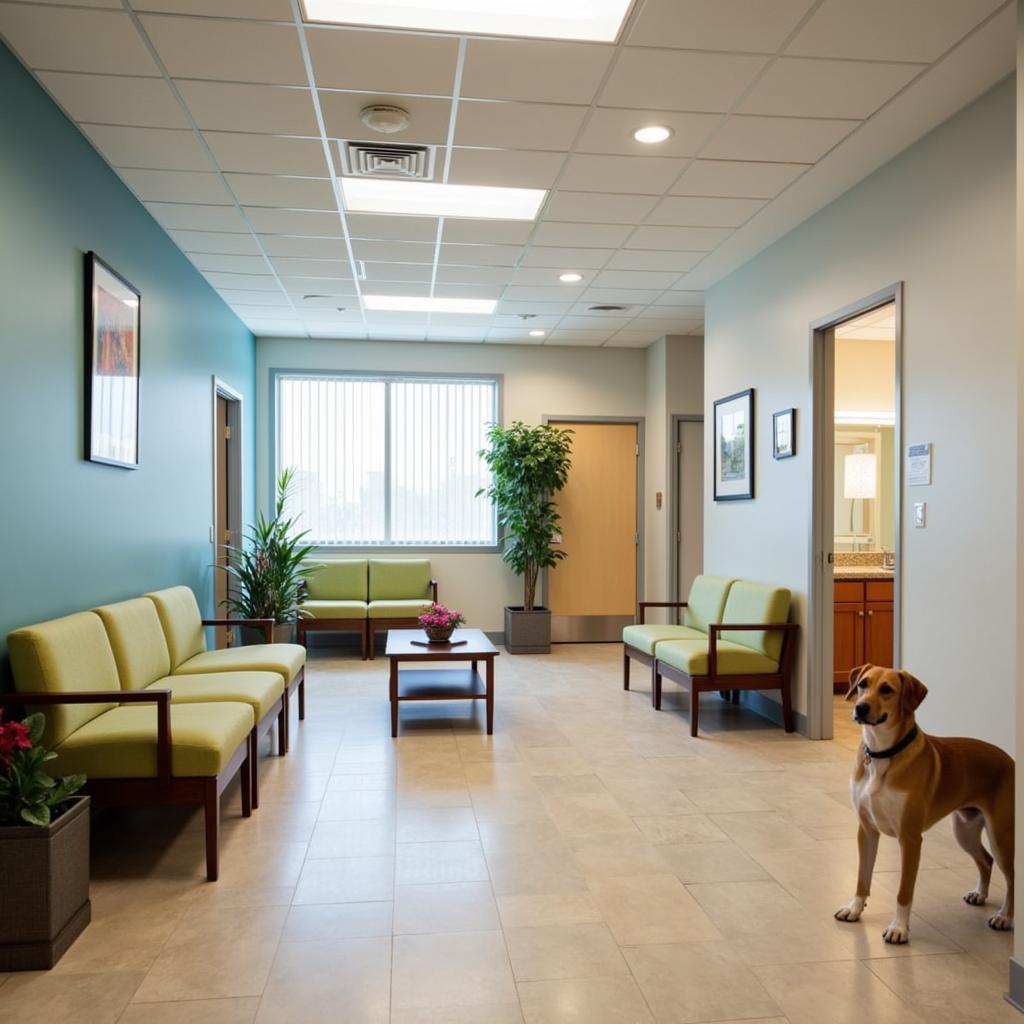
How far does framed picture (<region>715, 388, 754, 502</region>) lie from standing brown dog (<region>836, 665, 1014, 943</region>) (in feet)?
9.87

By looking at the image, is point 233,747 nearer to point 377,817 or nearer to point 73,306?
point 377,817

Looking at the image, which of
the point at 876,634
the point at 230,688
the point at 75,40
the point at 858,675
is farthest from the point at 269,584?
the point at 858,675

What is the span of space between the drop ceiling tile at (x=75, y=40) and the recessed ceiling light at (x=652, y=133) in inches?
75.4

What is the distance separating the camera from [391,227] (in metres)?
4.82

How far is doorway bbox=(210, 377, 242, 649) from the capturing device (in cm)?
664

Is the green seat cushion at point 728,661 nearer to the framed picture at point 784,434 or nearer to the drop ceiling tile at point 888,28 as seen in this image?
the framed picture at point 784,434

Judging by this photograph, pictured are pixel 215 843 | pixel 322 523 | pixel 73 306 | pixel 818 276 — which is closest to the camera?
pixel 215 843

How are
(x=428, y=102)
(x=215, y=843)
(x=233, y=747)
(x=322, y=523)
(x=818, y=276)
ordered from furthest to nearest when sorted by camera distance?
1. (x=322, y=523)
2. (x=818, y=276)
3. (x=428, y=102)
4. (x=233, y=747)
5. (x=215, y=843)

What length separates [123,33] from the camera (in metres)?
2.84

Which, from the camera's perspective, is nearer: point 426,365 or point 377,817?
point 377,817

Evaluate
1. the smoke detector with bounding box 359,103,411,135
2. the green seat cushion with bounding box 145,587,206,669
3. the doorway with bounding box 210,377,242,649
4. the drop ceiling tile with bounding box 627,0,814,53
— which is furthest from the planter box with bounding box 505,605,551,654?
the drop ceiling tile with bounding box 627,0,814,53

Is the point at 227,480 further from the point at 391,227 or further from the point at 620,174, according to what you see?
the point at 620,174

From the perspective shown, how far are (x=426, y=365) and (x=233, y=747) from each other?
5549mm

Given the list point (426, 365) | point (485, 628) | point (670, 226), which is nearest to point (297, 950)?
point (670, 226)
